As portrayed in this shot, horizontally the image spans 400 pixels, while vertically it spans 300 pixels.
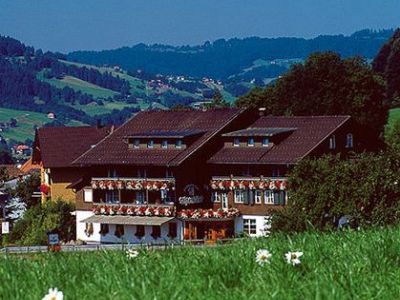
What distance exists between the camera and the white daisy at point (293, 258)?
26.4ft

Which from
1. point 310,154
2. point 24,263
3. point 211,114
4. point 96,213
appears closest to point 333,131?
point 310,154

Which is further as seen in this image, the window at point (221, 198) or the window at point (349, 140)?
the window at point (349, 140)

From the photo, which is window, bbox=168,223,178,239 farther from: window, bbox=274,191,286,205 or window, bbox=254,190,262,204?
window, bbox=274,191,286,205

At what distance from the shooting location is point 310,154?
67.6 metres

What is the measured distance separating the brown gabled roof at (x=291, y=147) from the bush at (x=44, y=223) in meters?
11.8

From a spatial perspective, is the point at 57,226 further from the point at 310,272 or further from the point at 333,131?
the point at 310,272

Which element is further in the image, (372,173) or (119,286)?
(372,173)

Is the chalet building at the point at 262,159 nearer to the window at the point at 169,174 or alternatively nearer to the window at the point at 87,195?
the window at the point at 169,174

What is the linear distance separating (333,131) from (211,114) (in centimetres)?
973

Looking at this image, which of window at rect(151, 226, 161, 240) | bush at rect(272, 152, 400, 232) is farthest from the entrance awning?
bush at rect(272, 152, 400, 232)

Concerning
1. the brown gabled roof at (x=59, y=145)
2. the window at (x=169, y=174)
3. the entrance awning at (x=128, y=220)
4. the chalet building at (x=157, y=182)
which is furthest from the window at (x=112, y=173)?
the brown gabled roof at (x=59, y=145)

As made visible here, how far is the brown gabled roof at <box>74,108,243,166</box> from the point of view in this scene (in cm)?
7131

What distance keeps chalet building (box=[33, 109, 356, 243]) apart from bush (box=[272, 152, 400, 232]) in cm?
1467

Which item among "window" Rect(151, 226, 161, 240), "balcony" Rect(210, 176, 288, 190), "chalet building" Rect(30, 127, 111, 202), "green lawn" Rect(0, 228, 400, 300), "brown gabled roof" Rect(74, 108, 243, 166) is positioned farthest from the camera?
"chalet building" Rect(30, 127, 111, 202)
